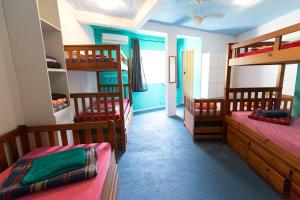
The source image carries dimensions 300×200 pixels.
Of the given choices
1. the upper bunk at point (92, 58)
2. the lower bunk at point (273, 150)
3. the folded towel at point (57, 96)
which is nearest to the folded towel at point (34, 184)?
the folded towel at point (57, 96)

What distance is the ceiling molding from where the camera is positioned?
8.68 feet

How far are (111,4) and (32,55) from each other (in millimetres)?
1983

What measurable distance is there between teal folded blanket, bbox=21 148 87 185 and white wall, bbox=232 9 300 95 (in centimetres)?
406

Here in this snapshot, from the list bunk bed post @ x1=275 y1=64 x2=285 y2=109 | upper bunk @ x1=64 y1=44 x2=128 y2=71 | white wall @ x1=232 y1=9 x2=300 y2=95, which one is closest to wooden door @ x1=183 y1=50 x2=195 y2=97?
white wall @ x1=232 y1=9 x2=300 y2=95

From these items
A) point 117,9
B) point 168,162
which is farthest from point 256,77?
point 117,9

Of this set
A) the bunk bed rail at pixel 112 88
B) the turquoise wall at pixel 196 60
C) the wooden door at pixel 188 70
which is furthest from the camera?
the wooden door at pixel 188 70

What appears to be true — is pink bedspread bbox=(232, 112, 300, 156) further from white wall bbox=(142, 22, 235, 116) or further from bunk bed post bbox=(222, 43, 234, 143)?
white wall bbox=(142, 22, 235, 116)

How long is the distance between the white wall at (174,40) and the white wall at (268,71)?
2.08ft

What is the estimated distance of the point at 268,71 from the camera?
12.4 feet

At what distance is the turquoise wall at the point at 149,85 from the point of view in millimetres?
4064

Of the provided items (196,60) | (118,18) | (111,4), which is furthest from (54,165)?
(196,60)

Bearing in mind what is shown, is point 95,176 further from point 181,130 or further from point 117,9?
point 117,9

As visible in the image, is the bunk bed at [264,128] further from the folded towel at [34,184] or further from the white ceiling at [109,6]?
the white ceiling at [109,6]

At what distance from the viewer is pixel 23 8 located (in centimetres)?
122
